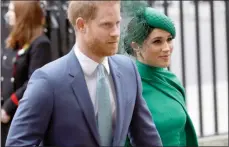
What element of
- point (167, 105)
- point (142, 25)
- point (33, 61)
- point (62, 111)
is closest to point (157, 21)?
point (142, 25)

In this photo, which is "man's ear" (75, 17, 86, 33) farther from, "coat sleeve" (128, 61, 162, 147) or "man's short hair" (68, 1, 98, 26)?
"coat sleeve" (128, 61, 162, 147)

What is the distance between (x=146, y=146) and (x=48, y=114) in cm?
48

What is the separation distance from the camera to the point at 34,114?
1997 millimetres

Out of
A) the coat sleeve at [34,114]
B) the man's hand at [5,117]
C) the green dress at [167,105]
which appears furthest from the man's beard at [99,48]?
the man's hand at [5,117]

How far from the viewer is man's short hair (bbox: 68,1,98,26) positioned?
6.33 feet

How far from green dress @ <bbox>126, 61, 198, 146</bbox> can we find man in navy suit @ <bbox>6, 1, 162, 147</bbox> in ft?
2.20

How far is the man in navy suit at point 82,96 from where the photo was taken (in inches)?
78.1

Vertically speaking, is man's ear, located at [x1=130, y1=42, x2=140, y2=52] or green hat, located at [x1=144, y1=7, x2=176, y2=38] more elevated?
green hat, located at [x1=144, y1=7, x2=176, y2=38]

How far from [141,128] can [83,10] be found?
1.89ft

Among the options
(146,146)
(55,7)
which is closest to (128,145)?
(146,146)

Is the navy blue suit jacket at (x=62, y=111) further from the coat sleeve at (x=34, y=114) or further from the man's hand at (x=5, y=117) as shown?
the man's hand at (x=5, y=117)

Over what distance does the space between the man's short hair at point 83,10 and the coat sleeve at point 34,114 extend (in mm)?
250

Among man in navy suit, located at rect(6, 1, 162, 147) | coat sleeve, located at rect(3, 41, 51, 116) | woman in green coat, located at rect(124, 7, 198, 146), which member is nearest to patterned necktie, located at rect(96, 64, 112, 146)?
man in navy suit, located at rect(6, 1, 162, 147)

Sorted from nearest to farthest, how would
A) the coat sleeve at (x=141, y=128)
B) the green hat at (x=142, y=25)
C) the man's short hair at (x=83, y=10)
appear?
1. the man's short hair at (x=83, y=10)
2. the coat sleeve at (x=141, y=128)
3. the green hat at (x=142, y=25)
